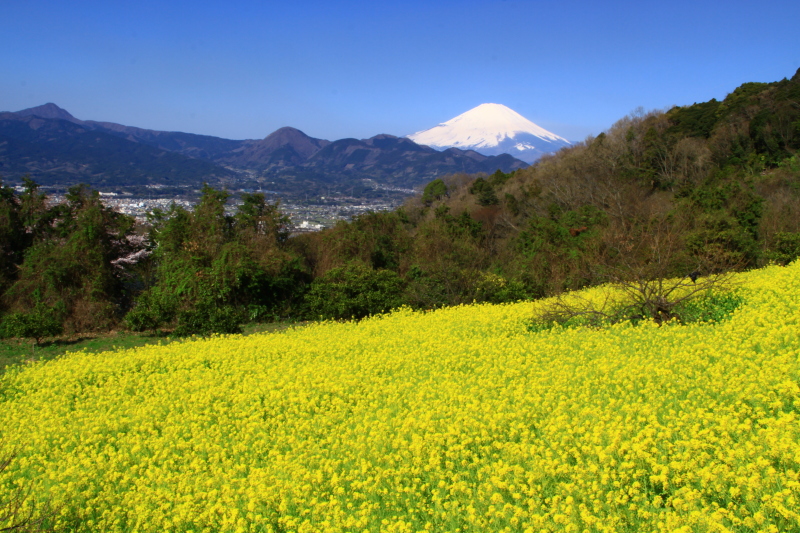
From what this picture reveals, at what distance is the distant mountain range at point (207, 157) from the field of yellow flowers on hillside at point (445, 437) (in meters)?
62.0

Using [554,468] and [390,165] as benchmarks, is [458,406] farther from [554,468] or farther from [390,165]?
[390,165]

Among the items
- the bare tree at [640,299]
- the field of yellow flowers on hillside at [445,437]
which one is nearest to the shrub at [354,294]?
the bare tree at [640,299]

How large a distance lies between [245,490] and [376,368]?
14.0 ft

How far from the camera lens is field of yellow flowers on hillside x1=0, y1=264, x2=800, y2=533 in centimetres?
445

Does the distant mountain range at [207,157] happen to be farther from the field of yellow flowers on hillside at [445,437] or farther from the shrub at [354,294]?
the field of yellow flowers on hillside at [445,437]

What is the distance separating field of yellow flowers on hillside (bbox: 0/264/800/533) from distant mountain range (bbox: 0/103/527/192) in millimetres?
61951

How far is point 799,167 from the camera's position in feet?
94.9

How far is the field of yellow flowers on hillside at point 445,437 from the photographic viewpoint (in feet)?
14.6

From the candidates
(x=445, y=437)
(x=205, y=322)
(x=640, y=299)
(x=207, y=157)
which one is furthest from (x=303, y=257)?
(x=207, y=157)

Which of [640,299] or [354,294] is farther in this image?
[354,294]

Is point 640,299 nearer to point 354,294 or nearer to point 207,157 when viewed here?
point 354,294

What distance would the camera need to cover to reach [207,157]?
147 meters

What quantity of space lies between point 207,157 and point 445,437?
153884 millimetres

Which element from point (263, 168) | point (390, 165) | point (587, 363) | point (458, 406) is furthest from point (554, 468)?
point (263, 168)
